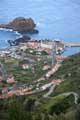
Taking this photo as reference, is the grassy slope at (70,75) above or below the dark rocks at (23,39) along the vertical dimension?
above

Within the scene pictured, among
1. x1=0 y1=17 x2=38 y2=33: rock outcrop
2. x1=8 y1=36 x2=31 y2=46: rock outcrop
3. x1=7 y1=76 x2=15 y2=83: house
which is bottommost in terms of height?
x1=8 y1=36 x2=31 y2=46: rock outcrop

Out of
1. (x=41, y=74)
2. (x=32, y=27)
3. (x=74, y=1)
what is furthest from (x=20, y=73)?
(x=74, y=1)

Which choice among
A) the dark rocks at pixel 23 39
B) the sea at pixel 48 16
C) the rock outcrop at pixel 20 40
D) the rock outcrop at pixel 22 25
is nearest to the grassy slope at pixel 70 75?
the sea at pixel 48 16

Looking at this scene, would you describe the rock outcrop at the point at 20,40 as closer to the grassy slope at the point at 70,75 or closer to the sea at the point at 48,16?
the sea at the point at 48,16

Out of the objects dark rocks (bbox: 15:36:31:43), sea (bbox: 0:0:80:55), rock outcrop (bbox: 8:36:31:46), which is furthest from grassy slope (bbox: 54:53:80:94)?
dark rocks (bbox: 15:36:31:43)

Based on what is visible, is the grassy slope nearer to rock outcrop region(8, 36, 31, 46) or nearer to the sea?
the sea

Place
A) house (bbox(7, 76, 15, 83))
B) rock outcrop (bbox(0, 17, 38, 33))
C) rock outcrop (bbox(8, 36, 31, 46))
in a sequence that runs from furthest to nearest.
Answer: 1. rock outcrop (bbox(0, 17, 38, 33))
2. rock outcrop (bbox(8, 36, 31, 46))
3. house (bbox(7, 76, 15, 83))
